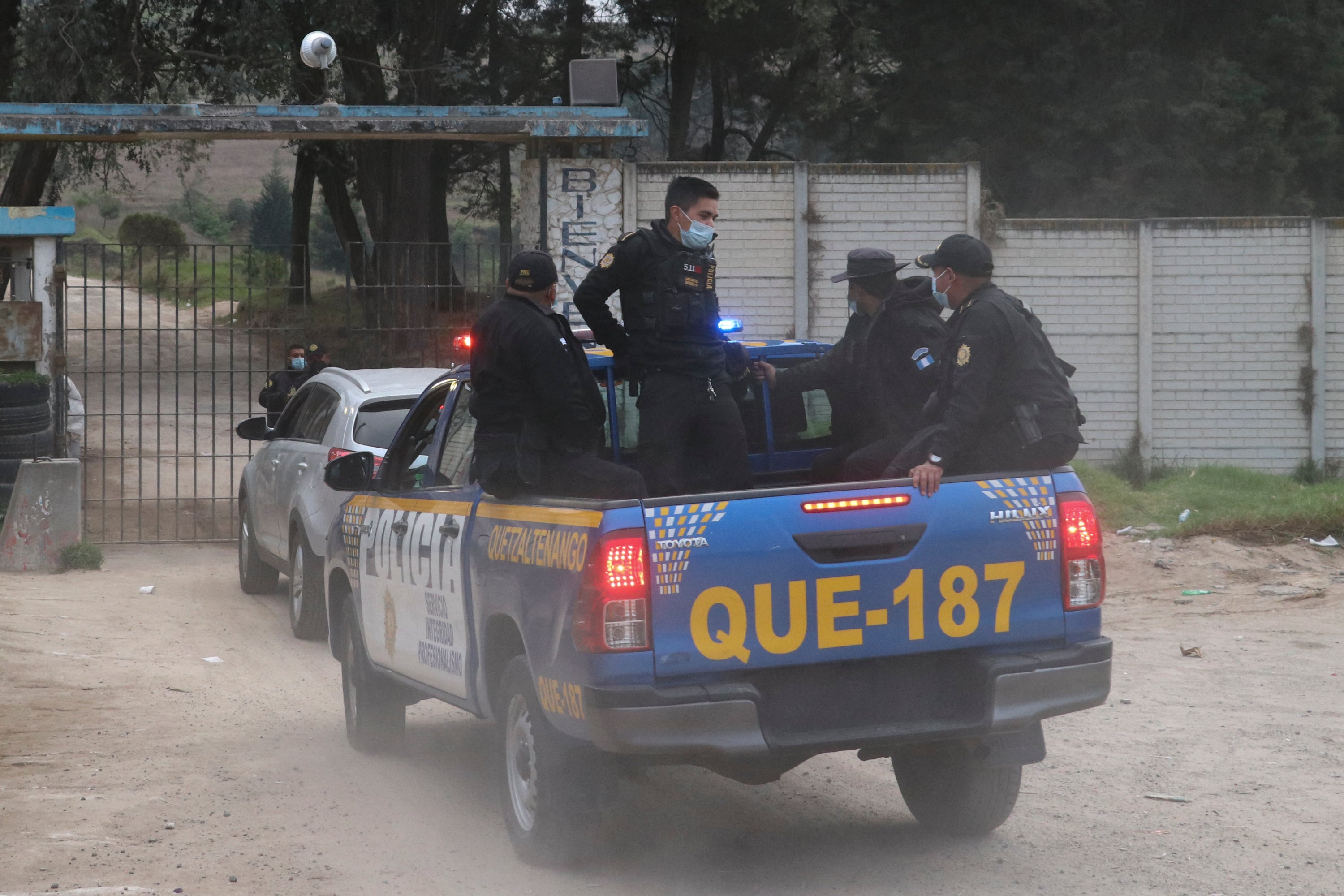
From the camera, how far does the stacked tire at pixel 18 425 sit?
11812 mm

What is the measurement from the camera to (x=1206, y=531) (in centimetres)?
1236

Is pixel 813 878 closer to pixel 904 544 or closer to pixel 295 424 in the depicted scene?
pixel 904 544

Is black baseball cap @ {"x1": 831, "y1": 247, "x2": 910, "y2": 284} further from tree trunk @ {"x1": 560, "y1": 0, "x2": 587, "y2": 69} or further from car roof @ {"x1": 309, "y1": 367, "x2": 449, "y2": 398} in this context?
tree trunk @ {"x1": 560, "y1": 0, "x2": 587, "y2": 69}

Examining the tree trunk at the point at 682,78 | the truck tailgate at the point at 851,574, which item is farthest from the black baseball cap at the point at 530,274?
the tree trunk at the point at 682,78

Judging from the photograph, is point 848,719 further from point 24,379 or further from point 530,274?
point 24,379

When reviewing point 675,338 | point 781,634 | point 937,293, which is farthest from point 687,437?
point 937,293

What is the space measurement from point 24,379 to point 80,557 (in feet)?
5.01

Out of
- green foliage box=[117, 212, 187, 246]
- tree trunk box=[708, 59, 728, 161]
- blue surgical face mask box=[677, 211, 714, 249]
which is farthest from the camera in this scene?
green foliage box=[117, 212, 187, 246]

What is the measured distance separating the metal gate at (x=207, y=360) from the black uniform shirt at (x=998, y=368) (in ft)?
8.95

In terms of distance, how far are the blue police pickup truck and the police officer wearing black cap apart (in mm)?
1157

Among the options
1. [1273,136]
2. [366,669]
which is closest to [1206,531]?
[366,669]

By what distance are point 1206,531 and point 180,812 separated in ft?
30.6

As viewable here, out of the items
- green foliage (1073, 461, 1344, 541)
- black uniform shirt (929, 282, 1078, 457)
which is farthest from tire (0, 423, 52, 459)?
black uniform shirt (929, 282, 1078, 457)

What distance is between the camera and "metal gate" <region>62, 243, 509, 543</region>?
42.3ft
